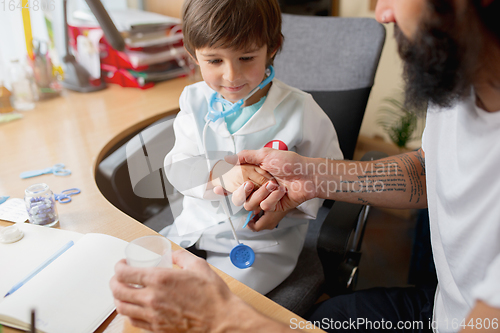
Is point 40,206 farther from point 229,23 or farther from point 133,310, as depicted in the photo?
point 229,23

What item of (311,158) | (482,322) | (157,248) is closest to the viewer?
(482,322)

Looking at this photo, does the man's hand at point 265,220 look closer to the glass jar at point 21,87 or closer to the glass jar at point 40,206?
Answer: the glass jar at point 40,206

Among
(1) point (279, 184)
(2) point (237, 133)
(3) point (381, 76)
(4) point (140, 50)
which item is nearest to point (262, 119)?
(2) point (237, 133)

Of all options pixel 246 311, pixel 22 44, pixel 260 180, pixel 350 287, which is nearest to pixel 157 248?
pixel 246 311

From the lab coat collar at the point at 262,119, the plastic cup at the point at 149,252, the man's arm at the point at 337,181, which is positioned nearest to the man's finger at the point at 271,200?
the man's arm at the point at 337,181

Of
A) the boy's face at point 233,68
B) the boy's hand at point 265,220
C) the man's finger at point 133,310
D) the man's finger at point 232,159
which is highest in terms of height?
the boy's face at point 233,68

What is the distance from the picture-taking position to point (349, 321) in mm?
895

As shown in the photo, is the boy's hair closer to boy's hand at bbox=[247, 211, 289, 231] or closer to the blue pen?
boy's hand at bbox=[247, 211, 289, 231]

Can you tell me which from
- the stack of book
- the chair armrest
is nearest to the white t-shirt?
the chair armrest

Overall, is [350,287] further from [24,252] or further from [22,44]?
[22,44]

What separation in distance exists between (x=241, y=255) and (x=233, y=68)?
1.57ft

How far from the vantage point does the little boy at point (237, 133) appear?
93 centimetres

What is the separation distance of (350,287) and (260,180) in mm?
387

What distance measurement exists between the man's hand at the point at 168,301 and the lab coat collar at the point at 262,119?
1.74 feet
